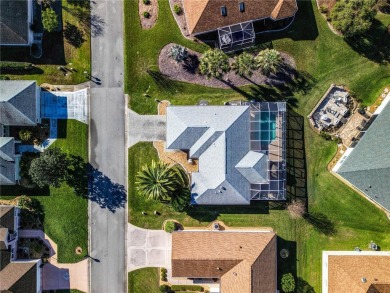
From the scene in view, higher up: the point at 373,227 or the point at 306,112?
the point at 306,112

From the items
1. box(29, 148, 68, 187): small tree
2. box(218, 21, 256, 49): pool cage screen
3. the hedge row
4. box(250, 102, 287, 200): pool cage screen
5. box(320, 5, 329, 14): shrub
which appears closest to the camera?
box(29, 148, 68, 187): small tree

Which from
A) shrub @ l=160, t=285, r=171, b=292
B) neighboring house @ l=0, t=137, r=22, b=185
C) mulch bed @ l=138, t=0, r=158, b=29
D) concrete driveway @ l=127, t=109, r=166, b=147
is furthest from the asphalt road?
neighboring house @ l=0, t=137, r=22, b=185

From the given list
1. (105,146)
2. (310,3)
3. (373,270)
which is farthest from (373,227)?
(105,146)

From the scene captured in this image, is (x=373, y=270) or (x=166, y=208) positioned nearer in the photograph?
(x=373, y=270)

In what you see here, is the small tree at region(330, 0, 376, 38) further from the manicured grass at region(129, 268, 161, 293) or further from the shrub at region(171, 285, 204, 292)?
the manicured grass at region(129, 268, 161, 293)

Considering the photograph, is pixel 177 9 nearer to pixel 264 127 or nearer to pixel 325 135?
pixel 264 127

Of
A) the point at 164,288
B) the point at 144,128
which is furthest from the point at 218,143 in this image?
the point at 164,288

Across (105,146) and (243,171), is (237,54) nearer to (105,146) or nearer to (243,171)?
(243,171)
